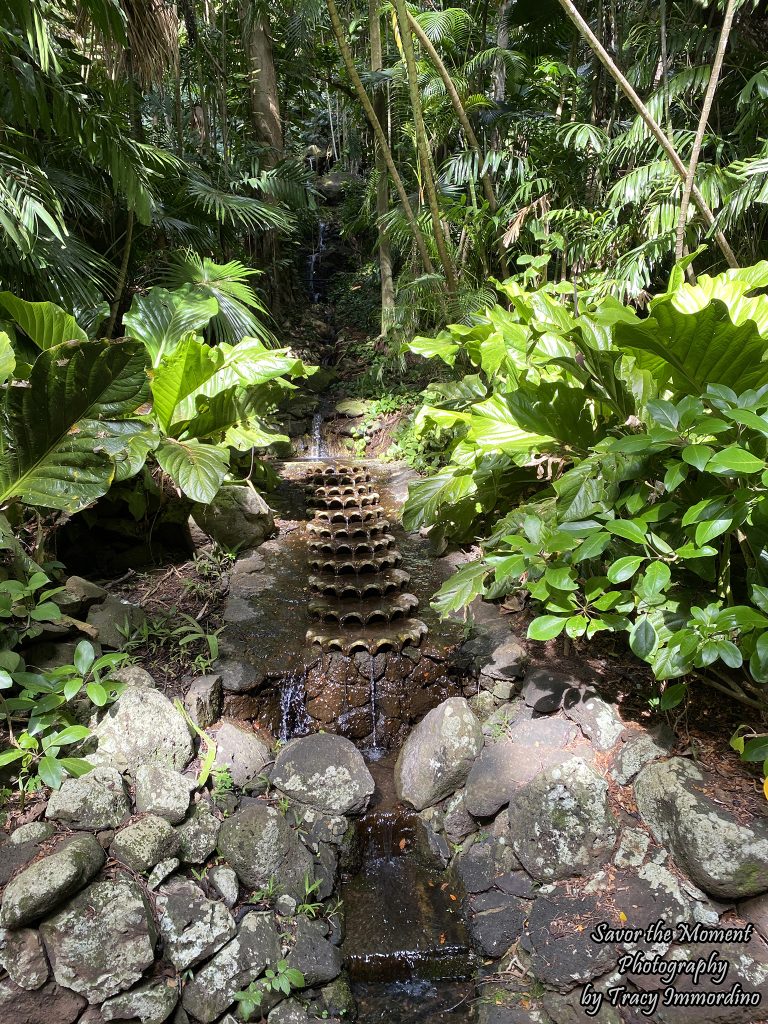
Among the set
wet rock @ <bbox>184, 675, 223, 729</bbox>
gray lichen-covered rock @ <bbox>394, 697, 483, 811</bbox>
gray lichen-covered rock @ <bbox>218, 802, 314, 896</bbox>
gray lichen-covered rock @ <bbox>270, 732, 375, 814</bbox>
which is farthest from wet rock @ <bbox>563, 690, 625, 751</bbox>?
wet rock @ <bbox>184, 675, 223, 729</bbox>

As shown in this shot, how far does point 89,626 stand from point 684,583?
8.00ft

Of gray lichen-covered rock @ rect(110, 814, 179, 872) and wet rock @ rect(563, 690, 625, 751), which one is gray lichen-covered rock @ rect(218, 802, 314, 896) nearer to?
gray lichen-covered rock @ rect(110, 814, 179, 872)

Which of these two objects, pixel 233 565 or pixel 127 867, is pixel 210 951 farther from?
pixel 233 565

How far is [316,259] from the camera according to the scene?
1236cm

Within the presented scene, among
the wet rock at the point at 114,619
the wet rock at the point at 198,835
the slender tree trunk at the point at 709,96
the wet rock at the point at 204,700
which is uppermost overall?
the slender tree trunk at the point at 709,96

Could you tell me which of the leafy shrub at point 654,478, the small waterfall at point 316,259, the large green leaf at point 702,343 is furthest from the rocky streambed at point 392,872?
the small waterfall at point 316,259

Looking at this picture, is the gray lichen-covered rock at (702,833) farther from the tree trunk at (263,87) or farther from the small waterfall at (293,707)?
the tree trunk at (263,87)

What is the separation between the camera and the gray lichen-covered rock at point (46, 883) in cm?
193

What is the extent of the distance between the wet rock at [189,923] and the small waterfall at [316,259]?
1033 centimetres

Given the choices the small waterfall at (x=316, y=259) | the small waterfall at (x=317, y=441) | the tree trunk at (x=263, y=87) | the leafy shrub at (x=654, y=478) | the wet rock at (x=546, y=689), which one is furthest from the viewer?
the small waterfall at (x=316, y=259)

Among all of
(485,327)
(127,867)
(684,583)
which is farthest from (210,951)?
(485,327)

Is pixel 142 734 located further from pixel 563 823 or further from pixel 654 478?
pixel 654 478

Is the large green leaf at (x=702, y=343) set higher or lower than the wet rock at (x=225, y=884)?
higher

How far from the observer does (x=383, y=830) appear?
9.05 ft
